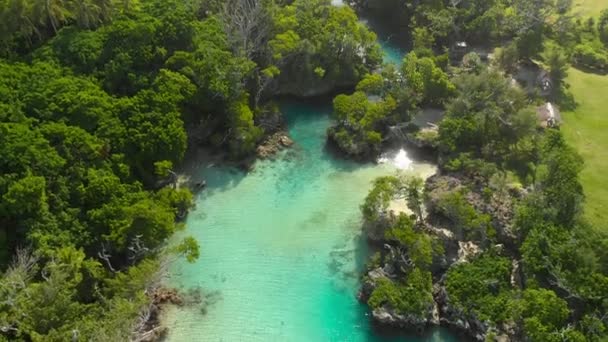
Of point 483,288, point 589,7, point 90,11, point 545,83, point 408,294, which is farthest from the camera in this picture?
point 589,7

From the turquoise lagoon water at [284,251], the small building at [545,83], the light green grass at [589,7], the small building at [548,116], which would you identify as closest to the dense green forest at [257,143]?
the small building at [545,83]

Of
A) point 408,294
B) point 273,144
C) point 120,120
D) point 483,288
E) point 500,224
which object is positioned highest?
point 120,120

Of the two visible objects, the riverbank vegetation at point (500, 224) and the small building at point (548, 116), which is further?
the small building at point (548, 116)

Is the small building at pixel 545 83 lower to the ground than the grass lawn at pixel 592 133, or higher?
higher

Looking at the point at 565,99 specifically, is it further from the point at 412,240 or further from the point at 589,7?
the point at 412,240

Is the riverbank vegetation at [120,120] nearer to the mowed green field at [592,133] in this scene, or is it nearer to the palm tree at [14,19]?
the palm tree at [14,19]

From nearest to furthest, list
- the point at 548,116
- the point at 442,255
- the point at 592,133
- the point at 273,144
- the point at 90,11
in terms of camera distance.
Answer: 1. the point at 442,255
2. the point at 90,11
3. the point at 592,133
4. the point at 548,116
5. the point at 273,144

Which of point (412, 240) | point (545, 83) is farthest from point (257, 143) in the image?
point (545, 83)
